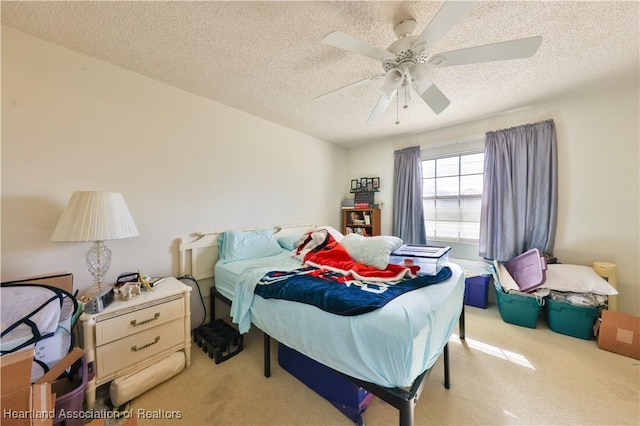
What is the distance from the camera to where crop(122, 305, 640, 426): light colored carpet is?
55.4 inches

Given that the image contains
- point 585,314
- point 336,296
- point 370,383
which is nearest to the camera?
point 370,383

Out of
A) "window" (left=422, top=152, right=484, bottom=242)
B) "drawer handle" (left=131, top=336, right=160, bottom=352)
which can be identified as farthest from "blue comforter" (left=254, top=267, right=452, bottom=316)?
"window" (left=422, top=152, right=484, bottom=242)

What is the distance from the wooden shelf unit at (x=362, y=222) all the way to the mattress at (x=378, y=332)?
2394 millimetres

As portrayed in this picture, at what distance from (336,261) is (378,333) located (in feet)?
3.10

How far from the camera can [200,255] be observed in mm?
2473

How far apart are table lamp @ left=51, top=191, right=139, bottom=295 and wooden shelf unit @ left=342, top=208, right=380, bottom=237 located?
328 cm

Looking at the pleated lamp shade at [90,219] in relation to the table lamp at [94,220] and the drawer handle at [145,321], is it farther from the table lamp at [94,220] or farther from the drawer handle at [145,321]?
the drawer handle at [145,321]

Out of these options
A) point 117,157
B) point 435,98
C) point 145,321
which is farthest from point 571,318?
point 117,157

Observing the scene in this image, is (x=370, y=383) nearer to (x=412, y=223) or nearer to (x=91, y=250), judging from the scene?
(x=91, y=250)

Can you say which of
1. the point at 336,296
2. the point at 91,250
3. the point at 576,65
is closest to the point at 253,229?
the point at 91,250

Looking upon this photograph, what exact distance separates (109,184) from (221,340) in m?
1.63

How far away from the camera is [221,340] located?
1997mm

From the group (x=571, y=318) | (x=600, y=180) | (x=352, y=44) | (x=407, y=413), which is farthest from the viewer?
(x=600, y=180)

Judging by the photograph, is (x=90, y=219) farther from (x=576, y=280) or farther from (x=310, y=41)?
(x=576, y=280)
